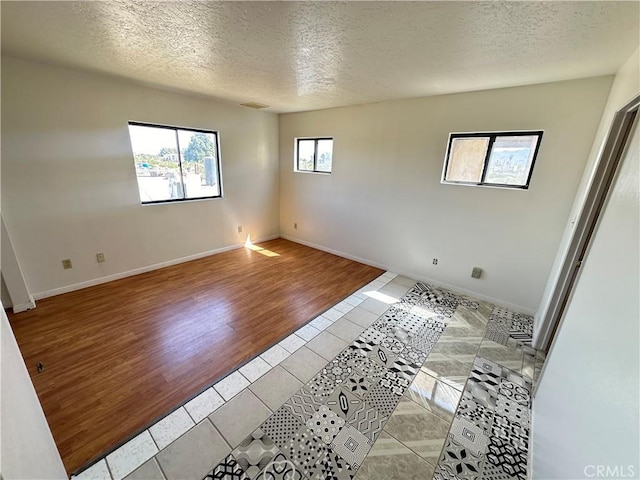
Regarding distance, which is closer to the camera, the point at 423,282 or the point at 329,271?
the point at 423,282

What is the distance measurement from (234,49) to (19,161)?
2.54 m

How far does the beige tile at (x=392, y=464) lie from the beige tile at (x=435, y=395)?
39cm

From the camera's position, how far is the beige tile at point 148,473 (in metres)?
1.38

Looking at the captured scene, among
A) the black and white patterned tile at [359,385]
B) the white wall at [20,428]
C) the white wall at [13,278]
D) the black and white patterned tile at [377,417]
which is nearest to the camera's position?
the white wall at [20,428]

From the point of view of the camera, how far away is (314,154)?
4695 millimetres

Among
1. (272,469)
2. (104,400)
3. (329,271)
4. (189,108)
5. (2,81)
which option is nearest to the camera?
(272,469)

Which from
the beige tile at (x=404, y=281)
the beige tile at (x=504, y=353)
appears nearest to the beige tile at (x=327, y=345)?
the beige tile at (x=504, y=353)

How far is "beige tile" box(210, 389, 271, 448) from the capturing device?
1.62m

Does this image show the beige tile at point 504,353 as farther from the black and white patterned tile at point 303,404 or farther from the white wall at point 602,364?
the black and white patterned tile at point 303,404

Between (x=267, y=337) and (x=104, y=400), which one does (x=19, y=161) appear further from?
(x=267, y=337)

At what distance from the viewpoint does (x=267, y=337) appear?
250 cm

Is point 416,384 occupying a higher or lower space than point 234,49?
lower

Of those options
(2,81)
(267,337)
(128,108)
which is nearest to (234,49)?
(128,108)

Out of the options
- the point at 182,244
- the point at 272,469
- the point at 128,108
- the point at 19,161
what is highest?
the point at 128,108
